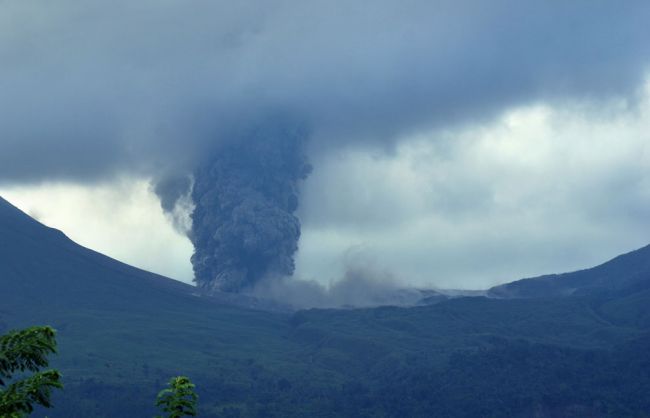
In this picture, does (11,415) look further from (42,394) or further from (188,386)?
(188,386)

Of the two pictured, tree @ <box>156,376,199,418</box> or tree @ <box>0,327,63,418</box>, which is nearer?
tree @ <box>0,327,63,418</box>

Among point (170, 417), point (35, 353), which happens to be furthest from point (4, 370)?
point (170, 417)

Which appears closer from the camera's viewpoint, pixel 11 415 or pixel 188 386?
pixel 11 415

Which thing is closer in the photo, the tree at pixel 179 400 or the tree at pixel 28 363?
the tree at pixel 28 363

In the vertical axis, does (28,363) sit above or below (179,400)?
above

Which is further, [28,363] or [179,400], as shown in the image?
[179,400]

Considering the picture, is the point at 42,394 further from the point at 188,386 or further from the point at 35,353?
the point at 188,386
